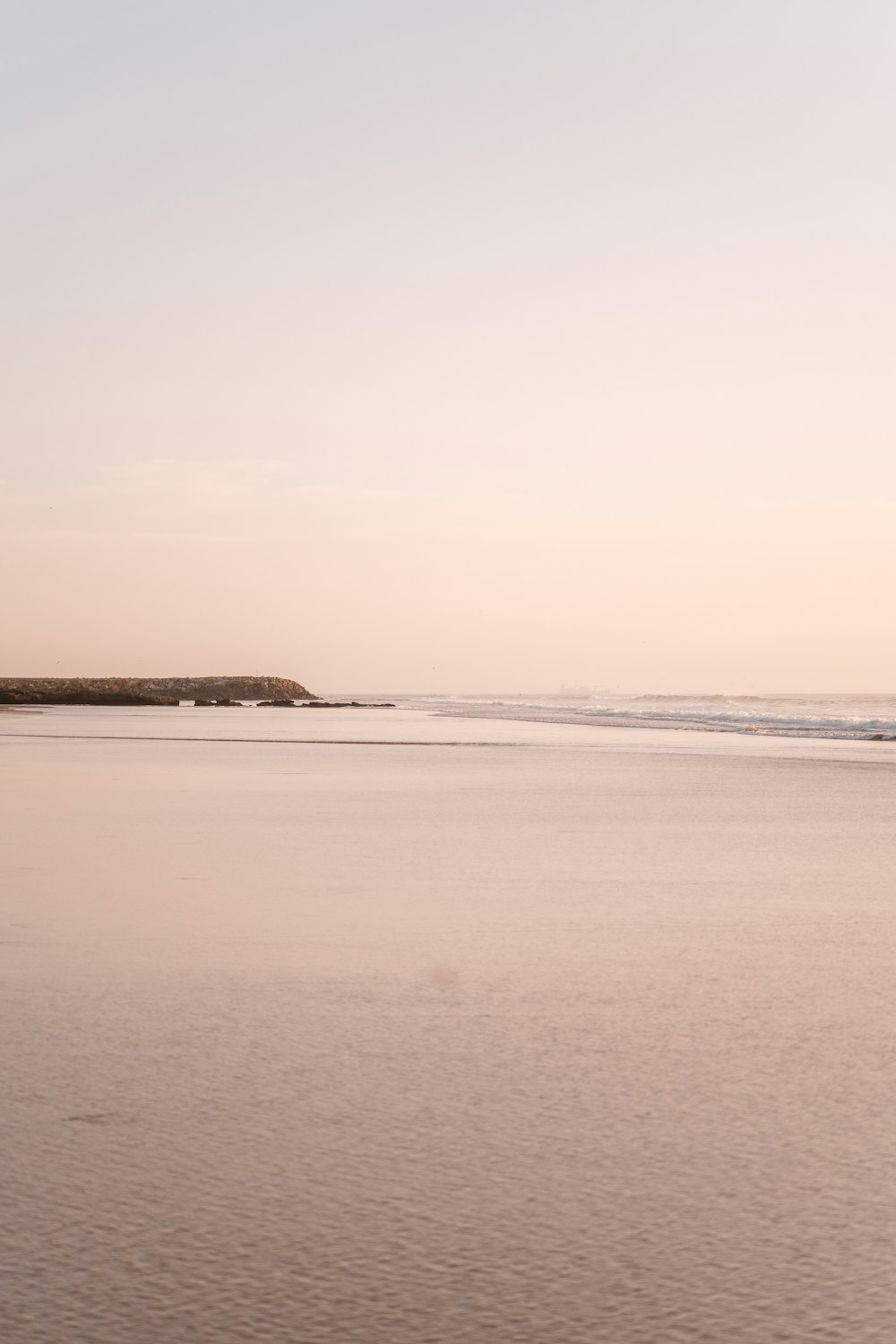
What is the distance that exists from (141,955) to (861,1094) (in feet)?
10.8

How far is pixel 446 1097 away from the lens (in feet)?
12.5

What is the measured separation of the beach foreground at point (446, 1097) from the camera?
102 inches

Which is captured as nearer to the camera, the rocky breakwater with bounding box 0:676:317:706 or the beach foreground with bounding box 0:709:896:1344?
the beach foreground with bounding box 0:709:896:1344

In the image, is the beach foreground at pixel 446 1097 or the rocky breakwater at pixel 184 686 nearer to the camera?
the beach foreground at pixel 446 1097

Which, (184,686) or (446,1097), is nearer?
(446,1097)

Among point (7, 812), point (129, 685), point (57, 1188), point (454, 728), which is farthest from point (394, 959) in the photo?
point (129, 685)

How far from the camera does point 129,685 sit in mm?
122062

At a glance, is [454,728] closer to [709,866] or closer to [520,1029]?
[709,866]

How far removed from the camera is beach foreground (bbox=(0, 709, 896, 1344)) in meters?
2.58

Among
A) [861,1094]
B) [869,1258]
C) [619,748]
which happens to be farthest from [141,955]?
[619,748]

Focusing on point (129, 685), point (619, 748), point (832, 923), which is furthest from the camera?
point (129, 685)

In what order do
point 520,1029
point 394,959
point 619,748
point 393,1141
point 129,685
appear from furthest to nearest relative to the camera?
point 129,685 < point 619,748 < point 394,959 < point 520,1029 < point 393,1141

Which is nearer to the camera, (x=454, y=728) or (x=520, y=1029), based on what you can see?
(x=520, y=1029)

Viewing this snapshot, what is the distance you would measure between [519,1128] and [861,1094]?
1028 millimetres
